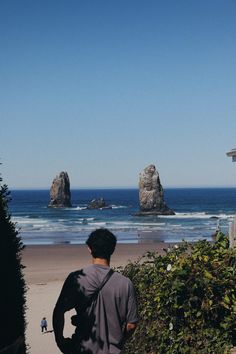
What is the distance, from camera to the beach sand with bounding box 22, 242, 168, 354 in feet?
44.3

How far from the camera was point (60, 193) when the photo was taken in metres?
113

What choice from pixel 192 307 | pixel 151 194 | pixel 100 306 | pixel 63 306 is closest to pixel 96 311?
pixel 100 306

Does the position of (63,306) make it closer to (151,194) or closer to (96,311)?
(96,311)

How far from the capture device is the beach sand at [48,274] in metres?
13.5

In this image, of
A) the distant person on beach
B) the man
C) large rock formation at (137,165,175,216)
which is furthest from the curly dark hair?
large rock formation at (137,165,175,216)

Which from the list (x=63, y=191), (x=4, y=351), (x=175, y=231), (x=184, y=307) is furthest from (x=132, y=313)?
(x=63, y=191)

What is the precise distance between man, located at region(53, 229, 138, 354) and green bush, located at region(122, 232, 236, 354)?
2430mm

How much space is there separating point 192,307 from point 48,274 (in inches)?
829

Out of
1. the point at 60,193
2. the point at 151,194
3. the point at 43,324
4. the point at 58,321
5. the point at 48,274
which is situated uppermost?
the point at 60,193

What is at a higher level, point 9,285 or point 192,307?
point 9,285

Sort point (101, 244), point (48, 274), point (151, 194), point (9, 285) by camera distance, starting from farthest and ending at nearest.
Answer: point (151, 194)
point (48, 274)
point (9, 285)
point (101, 244)

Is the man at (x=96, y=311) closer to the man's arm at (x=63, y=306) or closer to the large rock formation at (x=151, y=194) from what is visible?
the man's arm at (x=63, y=306)

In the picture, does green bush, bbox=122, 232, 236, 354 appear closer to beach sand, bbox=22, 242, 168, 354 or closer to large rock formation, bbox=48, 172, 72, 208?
beach sand, bbox=22, 242, 168, 354

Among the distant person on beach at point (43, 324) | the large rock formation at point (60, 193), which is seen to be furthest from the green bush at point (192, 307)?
the large rock formation at point (60, 193)
